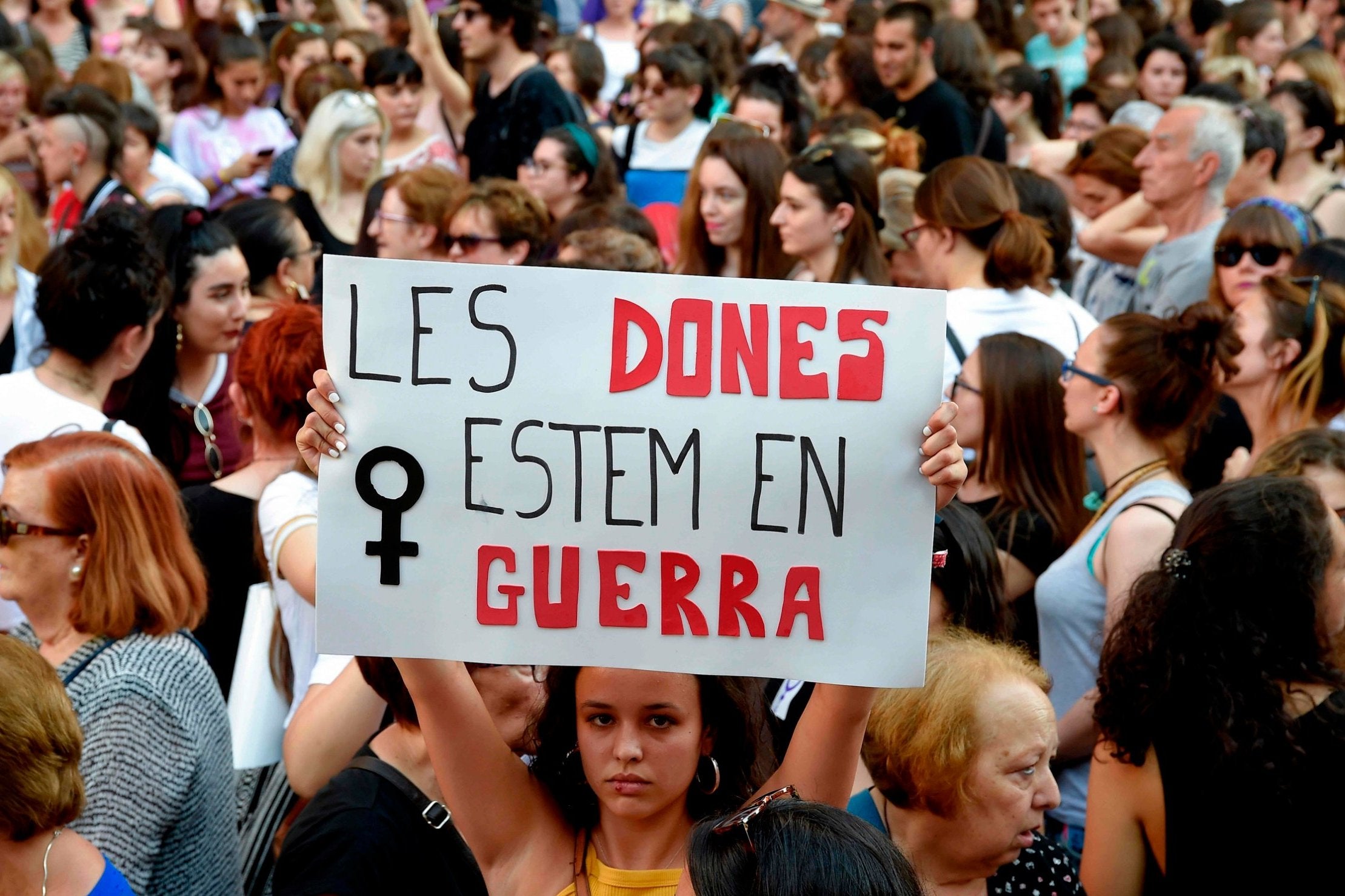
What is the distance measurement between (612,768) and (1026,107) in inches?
301

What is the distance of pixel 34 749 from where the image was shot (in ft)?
7.74

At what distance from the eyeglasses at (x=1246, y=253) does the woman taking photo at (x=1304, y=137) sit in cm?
179

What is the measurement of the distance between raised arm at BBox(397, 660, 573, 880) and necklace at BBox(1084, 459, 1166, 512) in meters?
1.99

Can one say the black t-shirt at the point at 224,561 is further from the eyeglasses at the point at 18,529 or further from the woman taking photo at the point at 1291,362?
the woman taking photo at the point at 1291,362

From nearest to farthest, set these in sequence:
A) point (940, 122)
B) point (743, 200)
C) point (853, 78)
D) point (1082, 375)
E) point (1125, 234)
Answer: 1. point (1082, 375)
2. point (743, 200)
3. point (1125, 234)
4. point (940, 122)
5. point (853, 78)

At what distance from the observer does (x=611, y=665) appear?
89.4 inches

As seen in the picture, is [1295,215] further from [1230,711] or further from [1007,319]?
[1230,711]

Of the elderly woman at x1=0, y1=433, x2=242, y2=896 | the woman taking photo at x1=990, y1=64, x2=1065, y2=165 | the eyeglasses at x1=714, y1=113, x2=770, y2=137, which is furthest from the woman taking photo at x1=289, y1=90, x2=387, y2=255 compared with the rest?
the elderly woman at x1=0, y1=433, x2=242, y2=896

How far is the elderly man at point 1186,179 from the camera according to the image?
Answer: 19.7ft

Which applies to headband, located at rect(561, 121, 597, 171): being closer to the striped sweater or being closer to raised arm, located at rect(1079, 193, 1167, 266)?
raised arm, located at rect(1079, 193, 1167, 266)

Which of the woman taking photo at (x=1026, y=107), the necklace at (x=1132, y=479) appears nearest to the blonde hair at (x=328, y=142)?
the woman taking photo at (x=1026, y=107)

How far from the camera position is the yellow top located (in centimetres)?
234

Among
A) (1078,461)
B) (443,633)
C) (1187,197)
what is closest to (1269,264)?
(1187,197)

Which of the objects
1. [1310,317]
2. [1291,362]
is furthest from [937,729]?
[1310,317]
